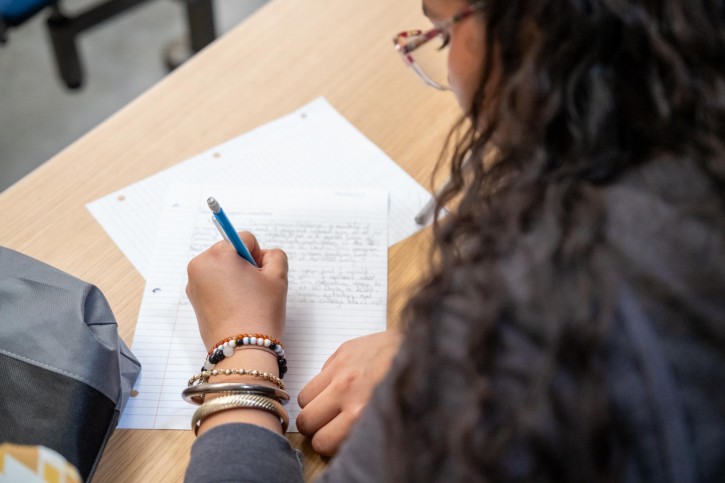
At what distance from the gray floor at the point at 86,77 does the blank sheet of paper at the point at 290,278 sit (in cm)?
109

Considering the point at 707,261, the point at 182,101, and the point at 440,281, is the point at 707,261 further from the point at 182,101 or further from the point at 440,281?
the point at 182,101

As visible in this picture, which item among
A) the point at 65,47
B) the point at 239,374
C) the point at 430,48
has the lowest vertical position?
the point at 430,48

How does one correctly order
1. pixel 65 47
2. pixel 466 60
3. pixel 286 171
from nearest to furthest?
pixel 466 60 → pixel 286 171 → pixel 65 47

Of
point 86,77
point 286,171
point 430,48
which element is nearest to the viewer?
point 286,171

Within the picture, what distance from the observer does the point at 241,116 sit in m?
0.94

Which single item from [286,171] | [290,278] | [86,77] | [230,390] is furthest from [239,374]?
[86,77]

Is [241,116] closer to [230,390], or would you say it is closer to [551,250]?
[230,390]

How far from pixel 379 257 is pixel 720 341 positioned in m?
0.46

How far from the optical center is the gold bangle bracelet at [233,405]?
2.06ft

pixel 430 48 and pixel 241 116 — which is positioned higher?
pixel 241 116

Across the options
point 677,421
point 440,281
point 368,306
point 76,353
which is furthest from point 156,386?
point 677,421

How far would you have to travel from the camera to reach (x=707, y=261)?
1.28 feet

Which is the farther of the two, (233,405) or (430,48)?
(430,48)

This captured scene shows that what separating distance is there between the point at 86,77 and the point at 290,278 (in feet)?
4.61
